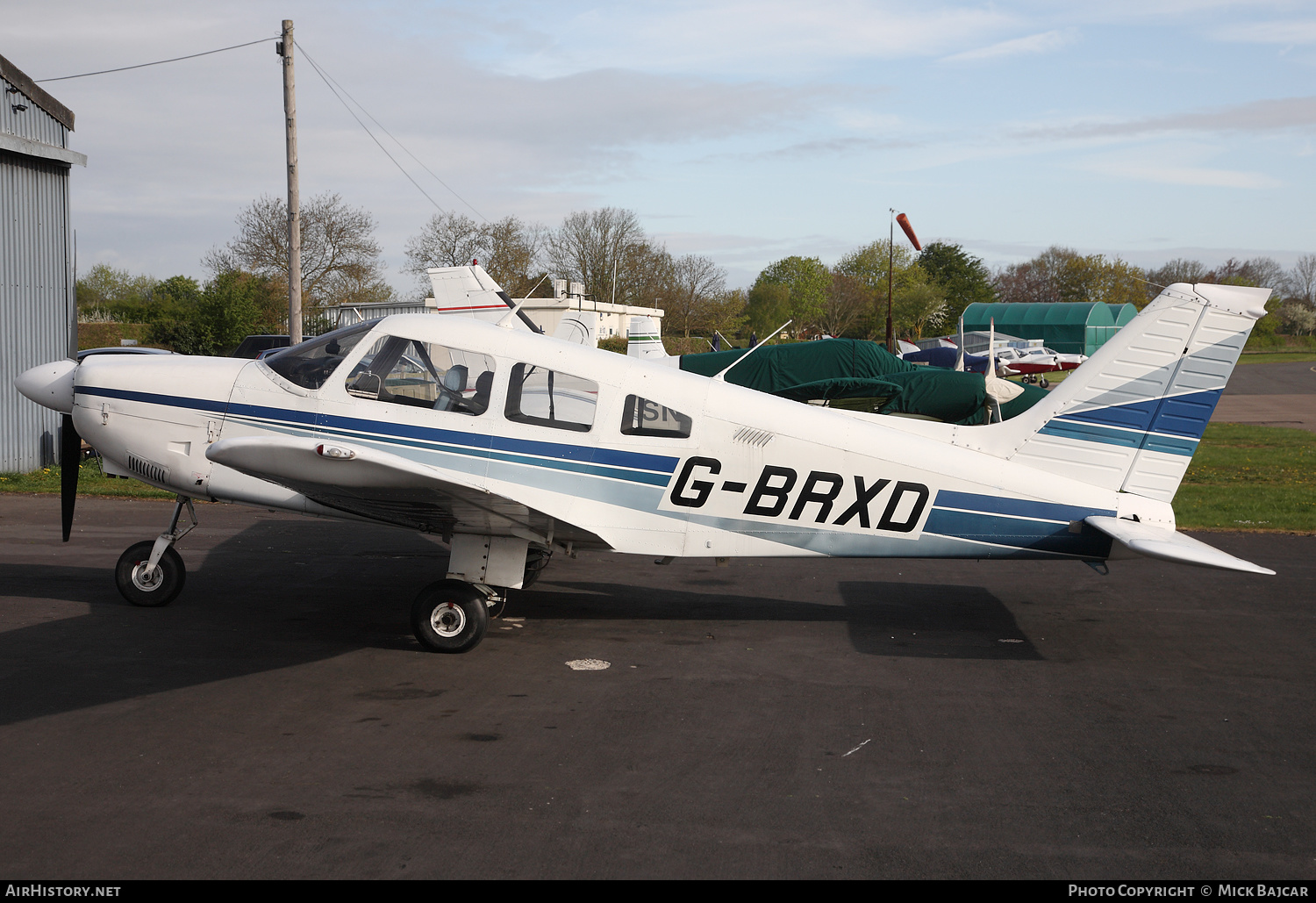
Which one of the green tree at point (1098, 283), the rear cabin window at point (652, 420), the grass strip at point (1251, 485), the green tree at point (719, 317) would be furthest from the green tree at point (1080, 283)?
the rear cabin window at point (652, 420)

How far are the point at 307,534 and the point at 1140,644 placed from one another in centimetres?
882

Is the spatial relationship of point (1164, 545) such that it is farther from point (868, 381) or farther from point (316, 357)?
point (868, 381)

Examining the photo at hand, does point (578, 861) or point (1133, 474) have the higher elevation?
point (1133, 474)

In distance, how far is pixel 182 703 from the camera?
19.0 ft

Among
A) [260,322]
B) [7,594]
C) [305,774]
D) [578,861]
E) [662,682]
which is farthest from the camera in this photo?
[260,322]

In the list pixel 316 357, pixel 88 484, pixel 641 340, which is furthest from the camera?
pixel 641 340

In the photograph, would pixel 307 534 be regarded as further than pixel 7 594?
Yes

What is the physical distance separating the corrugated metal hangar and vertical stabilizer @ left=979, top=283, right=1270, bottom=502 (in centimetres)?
1454

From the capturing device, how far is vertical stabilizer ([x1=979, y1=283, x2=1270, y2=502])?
7.00 meters

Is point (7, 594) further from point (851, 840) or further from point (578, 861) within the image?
point (851, 840)

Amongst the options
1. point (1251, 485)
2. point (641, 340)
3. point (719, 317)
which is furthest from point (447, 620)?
point (719, 317)

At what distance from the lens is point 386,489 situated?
611 cm

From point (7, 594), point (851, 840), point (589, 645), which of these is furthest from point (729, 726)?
point (7, 594)

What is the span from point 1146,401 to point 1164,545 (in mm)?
1282
